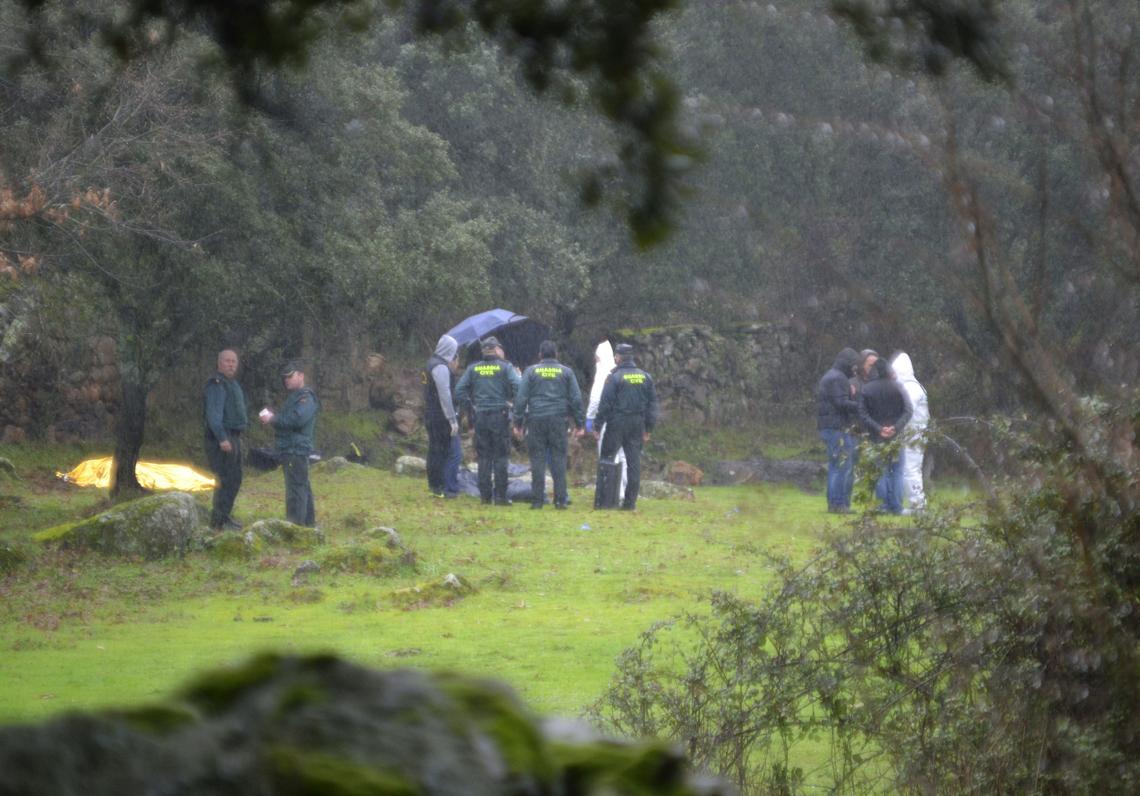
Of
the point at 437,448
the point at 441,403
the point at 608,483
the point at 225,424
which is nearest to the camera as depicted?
the point at 225,424

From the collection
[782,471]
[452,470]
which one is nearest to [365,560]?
[452,470]

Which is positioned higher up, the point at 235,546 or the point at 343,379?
the point at 343,379

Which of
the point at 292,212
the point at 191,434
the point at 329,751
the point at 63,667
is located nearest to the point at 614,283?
the point at 191,434

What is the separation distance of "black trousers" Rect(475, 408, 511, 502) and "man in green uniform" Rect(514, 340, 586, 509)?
28cm

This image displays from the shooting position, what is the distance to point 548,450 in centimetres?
2181

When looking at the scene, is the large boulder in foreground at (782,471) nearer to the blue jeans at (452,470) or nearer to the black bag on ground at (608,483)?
the black bag on ground at (608,483)

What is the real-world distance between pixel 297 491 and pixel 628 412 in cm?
631

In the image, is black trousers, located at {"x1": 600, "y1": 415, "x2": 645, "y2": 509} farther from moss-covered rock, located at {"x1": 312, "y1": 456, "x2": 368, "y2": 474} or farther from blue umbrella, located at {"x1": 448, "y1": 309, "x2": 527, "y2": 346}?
moss-covered rock, located at {"x1": 312, "y1": 456, "x2": 368, "y2": 474}

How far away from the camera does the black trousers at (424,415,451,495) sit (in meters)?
21.9

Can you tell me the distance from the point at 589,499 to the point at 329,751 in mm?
22579

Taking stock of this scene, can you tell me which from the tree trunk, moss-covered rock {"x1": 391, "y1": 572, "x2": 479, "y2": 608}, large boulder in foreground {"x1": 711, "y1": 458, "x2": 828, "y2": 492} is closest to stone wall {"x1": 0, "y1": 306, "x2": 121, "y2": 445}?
the tree trunk

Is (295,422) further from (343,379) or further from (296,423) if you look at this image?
(343,379)

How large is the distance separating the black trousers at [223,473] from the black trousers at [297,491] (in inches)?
22.9

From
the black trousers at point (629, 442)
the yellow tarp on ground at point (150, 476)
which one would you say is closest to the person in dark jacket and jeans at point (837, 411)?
the black trousers at point (629, 442)
